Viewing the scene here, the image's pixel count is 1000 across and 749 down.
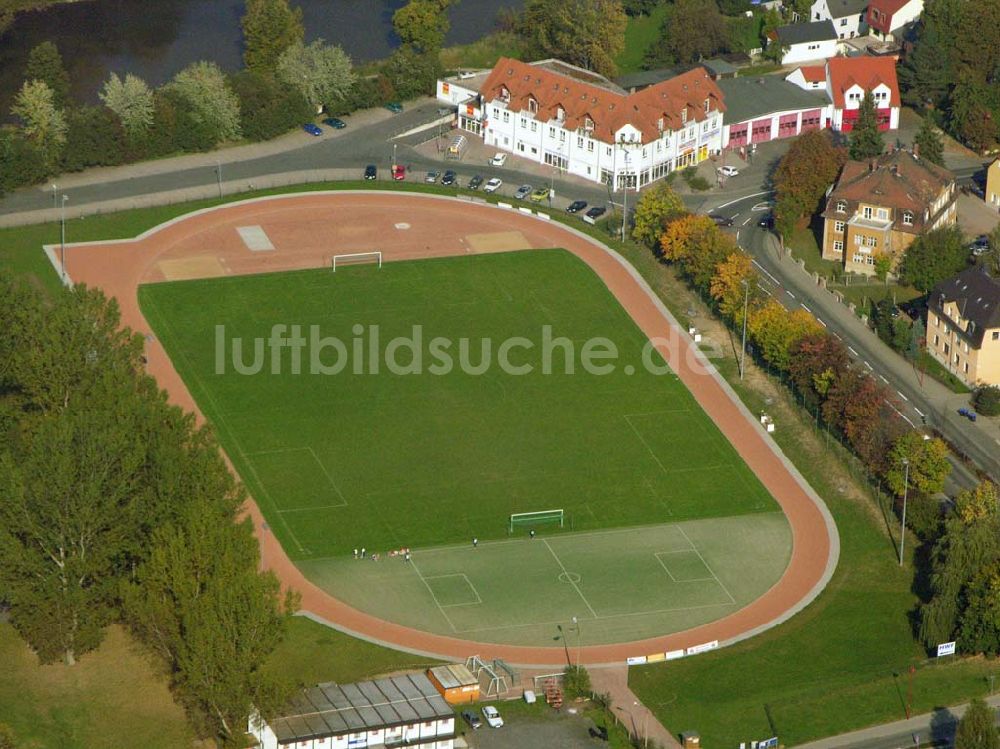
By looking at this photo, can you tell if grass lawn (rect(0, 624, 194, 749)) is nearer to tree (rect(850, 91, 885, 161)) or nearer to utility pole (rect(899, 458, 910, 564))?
utility pole (rect(899, 458, 910, 564))

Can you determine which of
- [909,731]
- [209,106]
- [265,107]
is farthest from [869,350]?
[209,106]

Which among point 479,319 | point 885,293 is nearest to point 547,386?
point 479,319

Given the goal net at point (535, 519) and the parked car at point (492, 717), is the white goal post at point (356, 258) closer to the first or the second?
the goal net at point (535, 519)

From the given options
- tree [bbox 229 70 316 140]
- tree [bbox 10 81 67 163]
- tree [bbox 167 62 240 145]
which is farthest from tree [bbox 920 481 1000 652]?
tree [bbox 10 81 67 163]

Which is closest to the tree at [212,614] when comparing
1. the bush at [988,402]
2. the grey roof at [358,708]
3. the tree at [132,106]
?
the grey roof at [358,708]

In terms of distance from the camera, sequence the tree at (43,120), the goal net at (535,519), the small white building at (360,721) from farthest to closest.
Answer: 1. the tree at (43,120)
2. the goal net at (535,519)
3. the small white building at (360,721)

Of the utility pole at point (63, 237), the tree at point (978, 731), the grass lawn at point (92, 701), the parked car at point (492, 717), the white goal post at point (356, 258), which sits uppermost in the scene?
the utility pole at point (63, 237)
